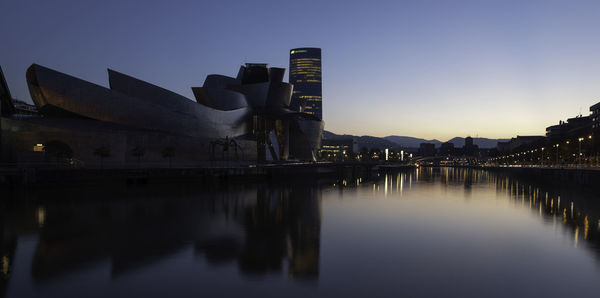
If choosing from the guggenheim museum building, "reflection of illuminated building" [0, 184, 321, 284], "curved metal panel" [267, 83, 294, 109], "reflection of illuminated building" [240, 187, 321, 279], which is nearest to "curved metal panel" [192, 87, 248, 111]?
the guggenheim museum building

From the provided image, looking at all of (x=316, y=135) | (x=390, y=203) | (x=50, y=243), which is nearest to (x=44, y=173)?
(x=50, y=243)

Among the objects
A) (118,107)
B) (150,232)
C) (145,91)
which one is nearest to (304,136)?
(145,91)

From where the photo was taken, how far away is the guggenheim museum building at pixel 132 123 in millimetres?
46875

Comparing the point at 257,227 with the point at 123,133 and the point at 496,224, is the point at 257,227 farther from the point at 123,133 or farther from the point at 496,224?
the point at 123,133

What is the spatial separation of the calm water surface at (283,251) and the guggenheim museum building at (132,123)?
818 inches

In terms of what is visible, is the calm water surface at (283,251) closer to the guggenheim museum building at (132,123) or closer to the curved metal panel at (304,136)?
the guggenheim museum building at (132,123)

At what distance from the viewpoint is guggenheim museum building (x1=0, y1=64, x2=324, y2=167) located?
46.9 m

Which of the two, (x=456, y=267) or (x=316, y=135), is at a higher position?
(x=316, y=135)

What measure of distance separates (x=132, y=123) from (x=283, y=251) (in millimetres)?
50579

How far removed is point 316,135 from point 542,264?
97.1 meters

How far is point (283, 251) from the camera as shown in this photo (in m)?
16.0

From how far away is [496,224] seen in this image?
24750 mm

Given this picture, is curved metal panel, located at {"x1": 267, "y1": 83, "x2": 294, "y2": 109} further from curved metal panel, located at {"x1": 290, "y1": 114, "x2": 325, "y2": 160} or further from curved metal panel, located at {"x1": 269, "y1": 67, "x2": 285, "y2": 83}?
curved metal panel, located at {"x1": 290, "y1": 114, "x2": 325, "y2": 160}

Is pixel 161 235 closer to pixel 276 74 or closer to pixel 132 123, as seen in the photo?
pixel 132 123
